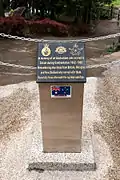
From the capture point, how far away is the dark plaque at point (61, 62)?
3727mm

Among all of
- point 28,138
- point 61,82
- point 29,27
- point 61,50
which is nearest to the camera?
point 61,82

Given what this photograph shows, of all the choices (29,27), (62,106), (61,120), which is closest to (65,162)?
(61,120)

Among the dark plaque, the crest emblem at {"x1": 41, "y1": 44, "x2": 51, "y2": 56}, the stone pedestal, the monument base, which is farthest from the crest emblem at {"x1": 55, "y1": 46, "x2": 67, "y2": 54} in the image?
the monument base

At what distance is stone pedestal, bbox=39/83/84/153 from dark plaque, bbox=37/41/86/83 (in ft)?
0.30

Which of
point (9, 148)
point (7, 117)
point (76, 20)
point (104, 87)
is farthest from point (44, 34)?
point (9, 148)

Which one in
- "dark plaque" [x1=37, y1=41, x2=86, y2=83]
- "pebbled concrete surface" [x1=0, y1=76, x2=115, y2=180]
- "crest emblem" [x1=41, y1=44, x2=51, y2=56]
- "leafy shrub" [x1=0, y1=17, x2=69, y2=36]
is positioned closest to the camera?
"dark plaque" [x1=37, y1=41, x2=86, y2=83]

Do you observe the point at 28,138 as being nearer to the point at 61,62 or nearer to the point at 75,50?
the point at 61,62

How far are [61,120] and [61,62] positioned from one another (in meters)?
0.77

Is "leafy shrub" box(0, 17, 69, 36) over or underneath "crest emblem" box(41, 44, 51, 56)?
underneath

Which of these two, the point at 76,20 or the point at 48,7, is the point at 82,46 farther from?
the point at 76,20

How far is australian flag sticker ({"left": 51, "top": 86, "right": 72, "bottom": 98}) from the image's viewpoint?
3768 mm

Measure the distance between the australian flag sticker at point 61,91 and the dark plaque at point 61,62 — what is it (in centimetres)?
11

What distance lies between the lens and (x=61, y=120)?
13.1 feet

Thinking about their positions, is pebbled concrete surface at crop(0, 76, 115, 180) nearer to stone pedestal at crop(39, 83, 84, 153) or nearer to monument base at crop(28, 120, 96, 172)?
monument base at crop(28, 120, 96, 172)
